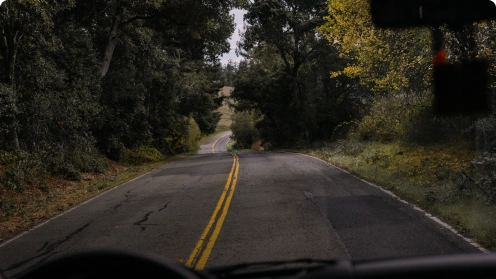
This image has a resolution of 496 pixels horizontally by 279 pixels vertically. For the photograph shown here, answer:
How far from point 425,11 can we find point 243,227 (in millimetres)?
5092

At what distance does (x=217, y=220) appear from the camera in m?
9.98

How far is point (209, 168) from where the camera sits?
21.9 metres

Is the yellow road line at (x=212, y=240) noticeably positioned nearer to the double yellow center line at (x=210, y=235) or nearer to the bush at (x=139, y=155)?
the double yellow center line at (x=210, y=235)

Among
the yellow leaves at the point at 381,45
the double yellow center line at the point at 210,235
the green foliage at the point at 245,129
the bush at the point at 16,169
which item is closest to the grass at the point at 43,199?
the bush at the point at 16,169

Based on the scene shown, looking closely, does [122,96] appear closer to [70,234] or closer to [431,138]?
[431,138]

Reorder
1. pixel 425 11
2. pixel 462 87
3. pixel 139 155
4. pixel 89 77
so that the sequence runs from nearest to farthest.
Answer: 1. pixel 425 11
2. pixel 462 87
3. pixel 89 77
4. pixel 139 155

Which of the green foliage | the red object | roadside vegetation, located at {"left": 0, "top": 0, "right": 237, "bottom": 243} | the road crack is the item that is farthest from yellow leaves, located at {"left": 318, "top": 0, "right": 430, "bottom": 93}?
the green foliage

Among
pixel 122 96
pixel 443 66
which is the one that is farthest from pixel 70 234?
pixel 122 96

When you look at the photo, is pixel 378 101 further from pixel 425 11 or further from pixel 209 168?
pixel 425 11

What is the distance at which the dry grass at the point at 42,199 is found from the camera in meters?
11.7

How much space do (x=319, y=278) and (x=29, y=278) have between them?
4.39ft

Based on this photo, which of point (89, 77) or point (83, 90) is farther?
point (89, 77)

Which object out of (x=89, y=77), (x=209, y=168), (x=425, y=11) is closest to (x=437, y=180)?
(x=425, y=11)

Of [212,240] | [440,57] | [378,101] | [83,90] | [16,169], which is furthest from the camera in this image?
[378,101]
